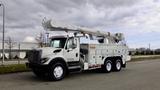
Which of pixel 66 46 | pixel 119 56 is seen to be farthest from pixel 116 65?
pixel 66 46

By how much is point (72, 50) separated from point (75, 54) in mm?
369

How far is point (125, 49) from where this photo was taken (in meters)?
22.0

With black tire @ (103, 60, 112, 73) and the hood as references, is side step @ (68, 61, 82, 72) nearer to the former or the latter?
the hood

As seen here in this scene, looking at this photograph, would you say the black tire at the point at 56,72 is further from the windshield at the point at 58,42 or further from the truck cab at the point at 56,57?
the windshield at the point at 58,42

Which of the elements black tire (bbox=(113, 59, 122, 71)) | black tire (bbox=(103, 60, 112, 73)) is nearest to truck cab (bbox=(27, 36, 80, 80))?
black tire (bbox=(103, 60, 112, 73))

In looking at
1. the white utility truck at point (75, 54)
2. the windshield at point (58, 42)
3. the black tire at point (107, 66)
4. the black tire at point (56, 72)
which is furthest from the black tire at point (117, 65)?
the black tire at point (56, 72)

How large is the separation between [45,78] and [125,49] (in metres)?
8.17

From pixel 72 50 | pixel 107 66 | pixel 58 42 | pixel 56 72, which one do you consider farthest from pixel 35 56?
pixel 107 66

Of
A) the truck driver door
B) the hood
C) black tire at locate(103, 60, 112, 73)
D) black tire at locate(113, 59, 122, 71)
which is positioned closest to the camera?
the hood

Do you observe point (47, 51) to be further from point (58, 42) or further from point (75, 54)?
point (75, 54)

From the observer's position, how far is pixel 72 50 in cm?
1670

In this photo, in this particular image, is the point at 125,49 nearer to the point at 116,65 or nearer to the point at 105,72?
the point at 116,65

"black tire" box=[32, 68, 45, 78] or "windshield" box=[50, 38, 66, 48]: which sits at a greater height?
"windshield" box=[50, 38, 66, 48]

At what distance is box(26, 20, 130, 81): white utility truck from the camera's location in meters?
15.3
